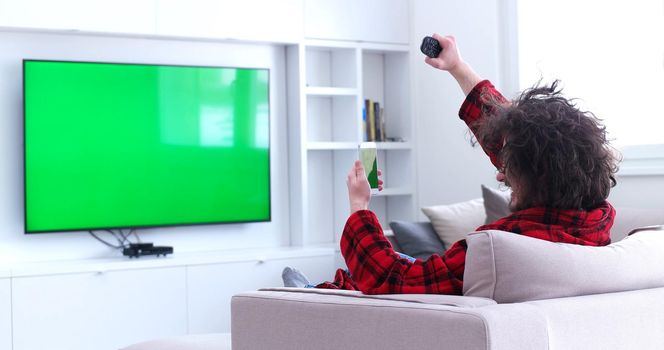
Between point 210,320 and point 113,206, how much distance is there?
2.59ft

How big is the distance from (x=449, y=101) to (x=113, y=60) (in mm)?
1987

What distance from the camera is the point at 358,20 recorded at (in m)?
5.47

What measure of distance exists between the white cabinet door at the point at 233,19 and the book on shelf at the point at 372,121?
0.64 meters

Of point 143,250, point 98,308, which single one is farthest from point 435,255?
point 143,250

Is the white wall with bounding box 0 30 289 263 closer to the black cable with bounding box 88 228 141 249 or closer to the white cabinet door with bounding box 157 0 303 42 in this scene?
the black cable with bounding box 88 228 141 249

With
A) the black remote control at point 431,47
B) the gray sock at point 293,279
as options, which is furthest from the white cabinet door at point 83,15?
the black remote control at point 431,47

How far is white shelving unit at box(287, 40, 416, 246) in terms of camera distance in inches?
209

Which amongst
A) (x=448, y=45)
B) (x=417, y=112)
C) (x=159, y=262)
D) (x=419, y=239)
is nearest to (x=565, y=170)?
(x=448, y=45)

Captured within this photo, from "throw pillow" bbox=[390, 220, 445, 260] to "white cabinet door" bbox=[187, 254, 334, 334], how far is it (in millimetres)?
867

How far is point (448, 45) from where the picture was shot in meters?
2.31

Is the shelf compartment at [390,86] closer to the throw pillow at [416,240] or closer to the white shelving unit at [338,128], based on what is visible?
the white shelving unit at [338,128]

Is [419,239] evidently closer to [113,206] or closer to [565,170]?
[113,206]

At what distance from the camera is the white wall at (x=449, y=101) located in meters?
5.30

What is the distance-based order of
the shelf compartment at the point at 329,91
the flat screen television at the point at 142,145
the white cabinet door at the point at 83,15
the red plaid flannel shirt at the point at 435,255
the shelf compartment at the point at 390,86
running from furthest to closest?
the shelf compartment at the point at 390,86
the shelf compartment at the point at 329,91
the flat screen television at the point at 142,145
the white cabinet door at the point at 83,15
the red plaid flannel shirt at the point at 435,255
